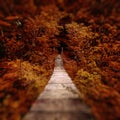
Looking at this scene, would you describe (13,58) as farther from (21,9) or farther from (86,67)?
(21,9)

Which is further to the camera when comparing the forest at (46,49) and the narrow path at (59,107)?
the forest at (46,49)

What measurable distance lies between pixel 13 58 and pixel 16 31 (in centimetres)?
184

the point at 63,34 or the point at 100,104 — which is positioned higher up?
the point at 63,34

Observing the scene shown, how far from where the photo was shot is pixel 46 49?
681 inches

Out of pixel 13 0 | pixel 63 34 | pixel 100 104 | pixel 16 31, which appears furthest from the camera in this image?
pixel 63 34

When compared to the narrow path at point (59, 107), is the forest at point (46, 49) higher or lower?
higher

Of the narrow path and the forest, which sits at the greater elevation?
the forest

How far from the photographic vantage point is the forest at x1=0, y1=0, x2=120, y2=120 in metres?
5.44

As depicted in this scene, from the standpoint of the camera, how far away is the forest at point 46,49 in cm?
544

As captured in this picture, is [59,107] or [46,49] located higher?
[46,49]

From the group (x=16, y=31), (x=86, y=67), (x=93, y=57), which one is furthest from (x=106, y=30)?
(x=16, y=31)

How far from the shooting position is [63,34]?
69.4ft

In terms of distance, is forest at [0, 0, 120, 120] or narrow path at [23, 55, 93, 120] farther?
forest at [0, 0, 120, 120]

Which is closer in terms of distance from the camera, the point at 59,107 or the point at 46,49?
the point at 59,107
